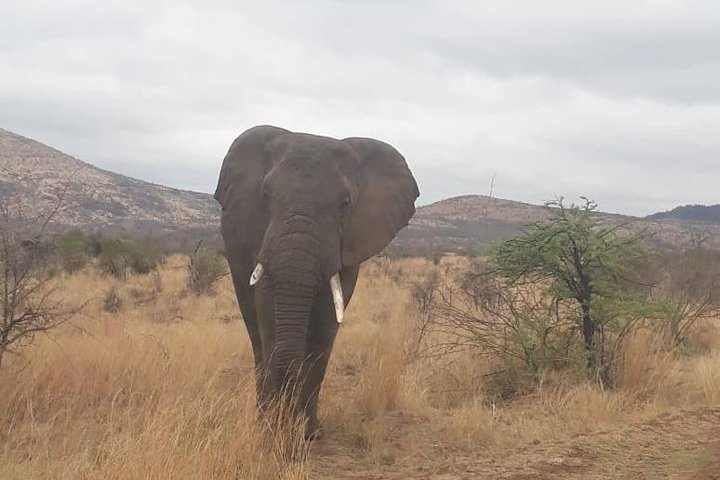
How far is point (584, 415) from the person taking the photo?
7.16 m

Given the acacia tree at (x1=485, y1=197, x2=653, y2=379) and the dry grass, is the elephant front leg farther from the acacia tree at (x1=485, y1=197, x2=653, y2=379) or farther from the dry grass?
the acacia tree at (x1=485, y1=197, x2=653, y2=379)

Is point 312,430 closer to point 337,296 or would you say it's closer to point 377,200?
point 337,296

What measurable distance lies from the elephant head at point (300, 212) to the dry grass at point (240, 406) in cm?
85

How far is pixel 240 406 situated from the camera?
Result: 568 cm

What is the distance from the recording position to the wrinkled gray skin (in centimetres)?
574

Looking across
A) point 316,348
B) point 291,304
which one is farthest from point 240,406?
point 316,348

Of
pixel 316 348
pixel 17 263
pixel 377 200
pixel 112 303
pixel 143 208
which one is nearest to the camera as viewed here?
pixel 316 348

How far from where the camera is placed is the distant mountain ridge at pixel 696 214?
10038cm

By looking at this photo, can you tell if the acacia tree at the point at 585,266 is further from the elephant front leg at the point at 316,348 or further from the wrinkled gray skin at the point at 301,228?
the elephant front leg at the point at 316,348

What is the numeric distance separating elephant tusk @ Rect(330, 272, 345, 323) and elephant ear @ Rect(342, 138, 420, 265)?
353 millimetres

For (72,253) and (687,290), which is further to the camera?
(72,253)

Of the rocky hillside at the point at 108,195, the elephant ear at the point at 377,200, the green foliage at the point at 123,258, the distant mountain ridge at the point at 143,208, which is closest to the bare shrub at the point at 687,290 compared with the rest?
the elephant ear at the point at 377,200

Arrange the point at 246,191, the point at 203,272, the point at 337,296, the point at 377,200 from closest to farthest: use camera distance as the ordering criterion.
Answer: the point at 337,296 → the point at 246,191 → the point at 377,200 → the point at 203,272

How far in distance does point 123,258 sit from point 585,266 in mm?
19145
